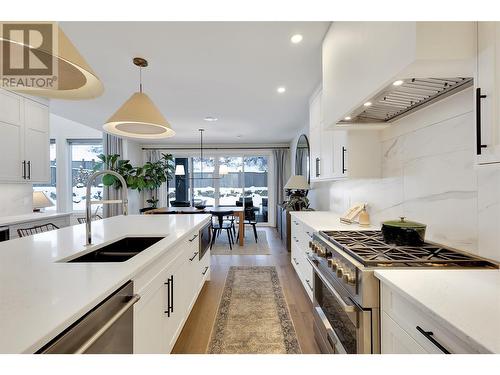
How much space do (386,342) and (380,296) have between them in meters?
0.19

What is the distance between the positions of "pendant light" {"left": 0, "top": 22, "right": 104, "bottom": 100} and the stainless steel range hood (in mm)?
1517

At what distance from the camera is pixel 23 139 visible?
3.43 meters

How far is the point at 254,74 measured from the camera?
289 centimetres

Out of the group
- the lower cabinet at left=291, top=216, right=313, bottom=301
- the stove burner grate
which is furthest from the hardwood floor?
the stove burner grate

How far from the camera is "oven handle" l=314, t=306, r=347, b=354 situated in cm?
134

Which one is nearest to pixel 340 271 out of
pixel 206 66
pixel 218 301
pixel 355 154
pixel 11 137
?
pixel 355 154

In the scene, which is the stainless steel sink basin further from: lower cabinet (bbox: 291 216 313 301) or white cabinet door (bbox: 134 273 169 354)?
lower cabinet (bbox: 291 216 313 301)

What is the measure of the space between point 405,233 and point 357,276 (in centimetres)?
52

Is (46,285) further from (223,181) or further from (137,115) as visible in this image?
(223,181)

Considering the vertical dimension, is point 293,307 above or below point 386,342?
below

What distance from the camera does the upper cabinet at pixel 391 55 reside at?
0.97 metres
